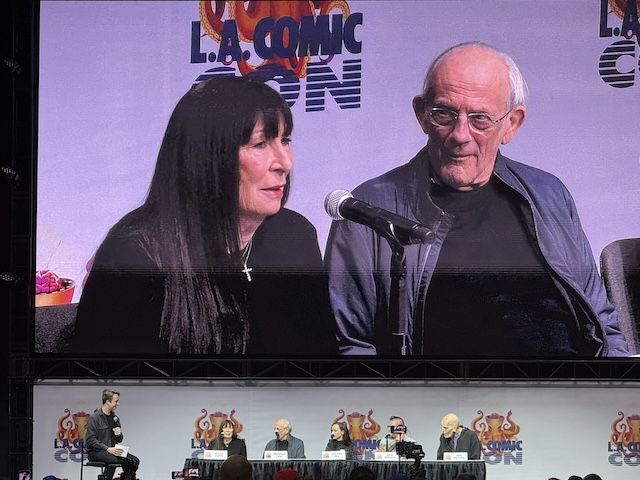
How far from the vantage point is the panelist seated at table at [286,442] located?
34.3 feet

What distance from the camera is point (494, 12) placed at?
35.6ft

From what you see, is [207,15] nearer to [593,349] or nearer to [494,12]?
[494,12]

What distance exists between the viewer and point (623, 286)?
1068cm

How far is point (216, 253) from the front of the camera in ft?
35.7

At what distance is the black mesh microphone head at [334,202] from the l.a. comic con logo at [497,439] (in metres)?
2.52

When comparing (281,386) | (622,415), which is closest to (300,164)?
(281,386)

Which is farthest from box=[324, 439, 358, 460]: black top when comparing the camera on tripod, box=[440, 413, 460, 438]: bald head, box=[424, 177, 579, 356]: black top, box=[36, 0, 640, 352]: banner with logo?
box=[36, 0, 640, 352]: banner with logo

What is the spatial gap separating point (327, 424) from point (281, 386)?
616 millimetres

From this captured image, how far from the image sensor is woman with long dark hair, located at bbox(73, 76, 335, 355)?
10.8 metres

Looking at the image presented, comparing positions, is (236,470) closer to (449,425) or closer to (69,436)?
(449,425)

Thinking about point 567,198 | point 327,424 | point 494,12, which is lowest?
point 327,424

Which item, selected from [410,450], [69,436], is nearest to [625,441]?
[410,450]

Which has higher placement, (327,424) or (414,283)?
(414,283)

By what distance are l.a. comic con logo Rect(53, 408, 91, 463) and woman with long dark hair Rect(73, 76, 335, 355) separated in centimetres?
77
